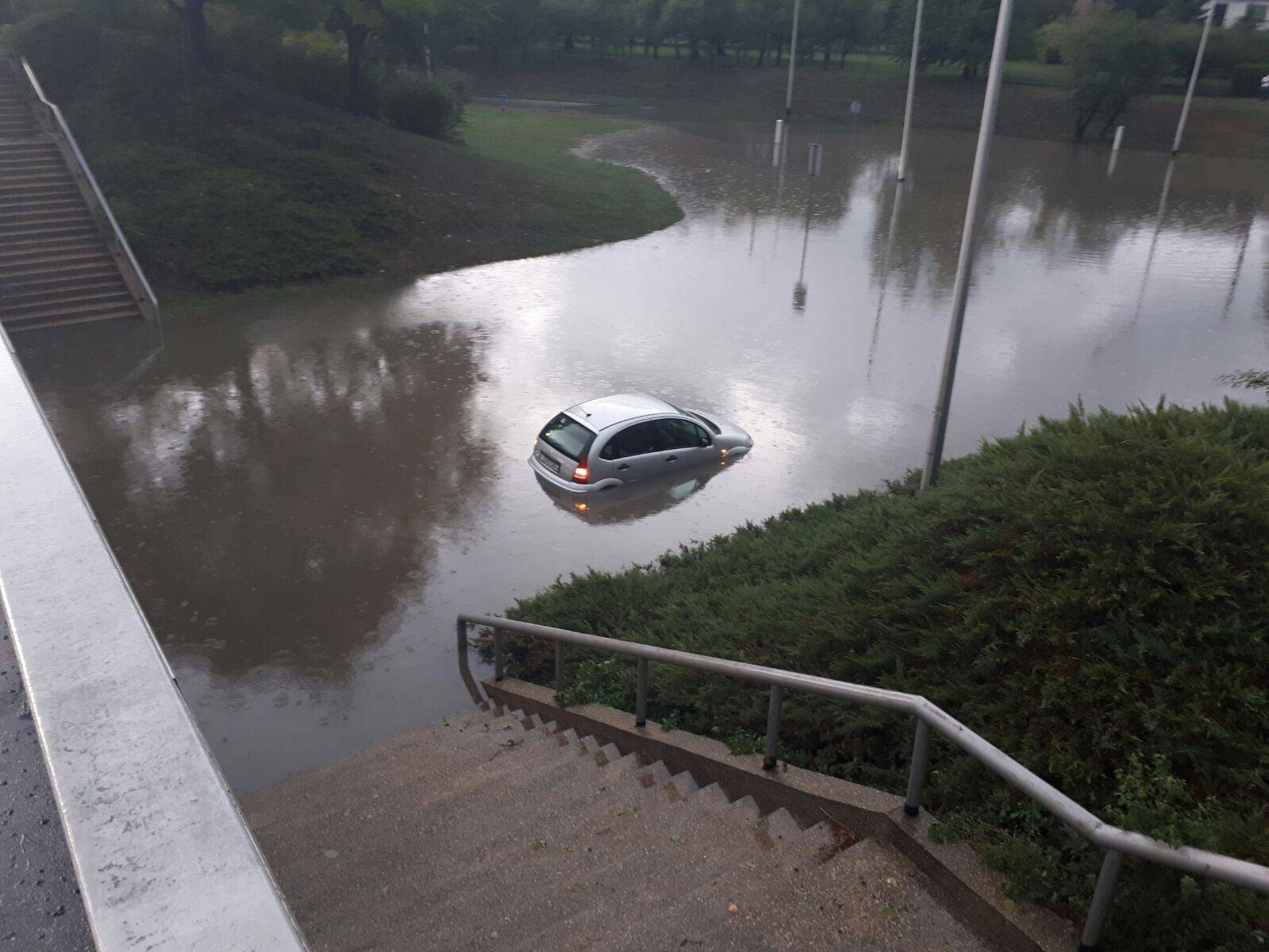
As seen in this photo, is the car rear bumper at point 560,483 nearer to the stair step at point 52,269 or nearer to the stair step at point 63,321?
the stair step at point 63,321

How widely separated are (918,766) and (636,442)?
9988mm

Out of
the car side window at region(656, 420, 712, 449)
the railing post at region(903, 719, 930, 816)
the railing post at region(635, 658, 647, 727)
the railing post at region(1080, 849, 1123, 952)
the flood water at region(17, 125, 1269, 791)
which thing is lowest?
the flood water at region(17, 125, 1269, 791)

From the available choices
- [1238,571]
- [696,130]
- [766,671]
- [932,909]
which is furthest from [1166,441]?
[696,130]

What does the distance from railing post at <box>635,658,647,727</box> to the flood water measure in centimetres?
360

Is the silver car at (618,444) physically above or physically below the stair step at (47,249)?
below

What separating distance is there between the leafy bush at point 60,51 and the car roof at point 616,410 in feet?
74.2

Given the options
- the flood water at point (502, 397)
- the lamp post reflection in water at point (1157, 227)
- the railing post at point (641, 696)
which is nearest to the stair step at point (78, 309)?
the flood water at point (502, 397)

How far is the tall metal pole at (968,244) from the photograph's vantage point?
1061 cm

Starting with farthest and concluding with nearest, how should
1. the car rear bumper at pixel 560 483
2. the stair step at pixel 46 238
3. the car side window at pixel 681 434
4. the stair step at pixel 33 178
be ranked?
the stair step at pixel 33 178, the stair step at pixel 46 238, the car side window at pixel 681 434, the car rear bumper at pixel 560 483

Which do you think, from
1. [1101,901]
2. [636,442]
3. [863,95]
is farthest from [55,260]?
[863,95]

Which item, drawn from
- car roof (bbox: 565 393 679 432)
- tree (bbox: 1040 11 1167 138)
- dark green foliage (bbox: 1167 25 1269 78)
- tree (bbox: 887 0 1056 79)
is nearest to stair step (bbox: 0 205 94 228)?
car roof (bbox: 565 393 679 432)

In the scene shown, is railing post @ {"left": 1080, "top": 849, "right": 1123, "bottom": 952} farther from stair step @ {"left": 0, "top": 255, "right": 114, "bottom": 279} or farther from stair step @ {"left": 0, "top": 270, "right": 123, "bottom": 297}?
stair step @ {"left": 0, "top": 255, "right": 114, "bottom": 279}

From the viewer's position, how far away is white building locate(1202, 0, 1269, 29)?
2562 inches

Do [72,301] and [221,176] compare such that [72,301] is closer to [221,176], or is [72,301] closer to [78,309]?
[78,309]
